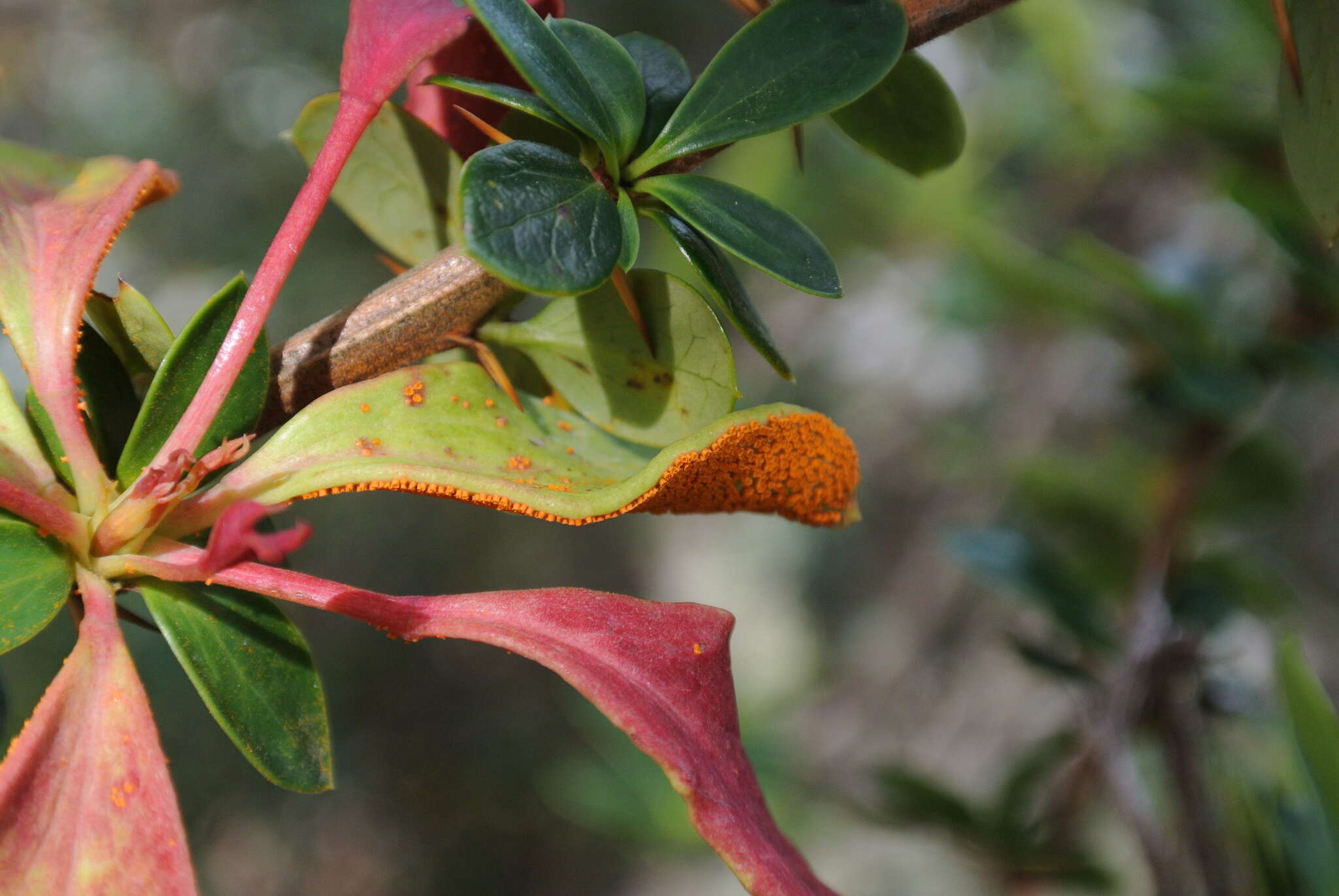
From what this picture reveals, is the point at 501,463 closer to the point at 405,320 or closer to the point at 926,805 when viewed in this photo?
the point at 405,320

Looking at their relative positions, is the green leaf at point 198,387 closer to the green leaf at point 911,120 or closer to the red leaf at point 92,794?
the red leaf at point 92,794

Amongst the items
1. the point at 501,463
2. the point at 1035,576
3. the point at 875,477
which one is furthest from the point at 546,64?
the point at 875,477

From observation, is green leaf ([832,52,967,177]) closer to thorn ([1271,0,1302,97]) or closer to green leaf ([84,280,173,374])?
thorn ([1271,0,1302,97])

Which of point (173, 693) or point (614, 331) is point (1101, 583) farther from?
point (173, 693)

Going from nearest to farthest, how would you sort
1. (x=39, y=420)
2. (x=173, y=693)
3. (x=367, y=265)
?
(x=39, y=420), (x=173, y=693), (x=367, y=265)

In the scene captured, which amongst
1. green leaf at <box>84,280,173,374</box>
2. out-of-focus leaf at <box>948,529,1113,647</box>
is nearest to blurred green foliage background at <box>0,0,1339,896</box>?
out-of-focus leaf at <box>948,529,1113,647</box>

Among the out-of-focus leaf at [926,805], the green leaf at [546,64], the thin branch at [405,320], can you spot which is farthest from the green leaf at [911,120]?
the out-of-focus leaf at [926,805]

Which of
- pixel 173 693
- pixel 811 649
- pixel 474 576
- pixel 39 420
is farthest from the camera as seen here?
pixel 474 576

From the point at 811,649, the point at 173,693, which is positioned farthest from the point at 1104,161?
the point at 173,693
